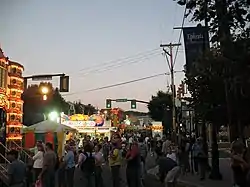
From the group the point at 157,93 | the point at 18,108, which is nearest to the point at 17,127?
the point at 18,108

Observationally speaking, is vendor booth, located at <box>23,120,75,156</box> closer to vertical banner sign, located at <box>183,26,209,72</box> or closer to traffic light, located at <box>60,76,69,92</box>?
traffic light, located at <box>60,76,69,92</box>

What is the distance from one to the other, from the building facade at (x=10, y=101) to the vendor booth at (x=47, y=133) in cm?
78

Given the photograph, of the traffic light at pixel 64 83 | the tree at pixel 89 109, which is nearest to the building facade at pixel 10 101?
the traffic light at pixel 64 83

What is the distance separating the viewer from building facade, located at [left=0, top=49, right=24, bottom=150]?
2534 centimetres

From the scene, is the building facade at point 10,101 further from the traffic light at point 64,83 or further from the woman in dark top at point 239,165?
the woman in dark top at point 239,165

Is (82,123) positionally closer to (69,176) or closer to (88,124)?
(88,124)

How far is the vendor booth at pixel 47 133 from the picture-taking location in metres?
26.4

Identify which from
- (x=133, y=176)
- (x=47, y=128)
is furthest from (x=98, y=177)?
(x=47, y=128)

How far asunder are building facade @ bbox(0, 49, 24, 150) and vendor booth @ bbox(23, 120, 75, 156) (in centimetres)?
78

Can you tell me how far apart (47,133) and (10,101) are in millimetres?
2957

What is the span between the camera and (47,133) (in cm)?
2688

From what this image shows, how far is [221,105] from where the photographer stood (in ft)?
65.6

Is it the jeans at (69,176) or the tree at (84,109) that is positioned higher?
the tree at (84,109)

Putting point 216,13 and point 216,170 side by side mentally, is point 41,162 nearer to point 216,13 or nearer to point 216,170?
point 216,13
